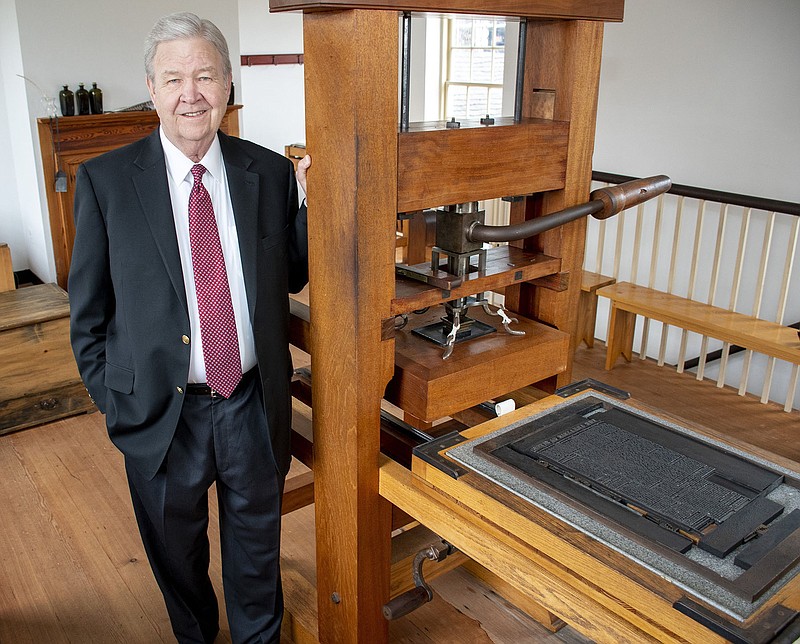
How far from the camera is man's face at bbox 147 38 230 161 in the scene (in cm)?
166

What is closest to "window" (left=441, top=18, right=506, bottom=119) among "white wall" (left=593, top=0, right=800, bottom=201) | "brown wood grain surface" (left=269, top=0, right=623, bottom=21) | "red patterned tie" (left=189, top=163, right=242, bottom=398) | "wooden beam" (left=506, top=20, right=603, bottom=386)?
"white wall" (left=593, top=0, right=800, bottom=201)

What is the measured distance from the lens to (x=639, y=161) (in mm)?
6008

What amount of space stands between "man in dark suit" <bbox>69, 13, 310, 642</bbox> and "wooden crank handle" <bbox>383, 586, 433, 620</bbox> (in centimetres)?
41

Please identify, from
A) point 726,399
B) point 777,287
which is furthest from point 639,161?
point 726,399

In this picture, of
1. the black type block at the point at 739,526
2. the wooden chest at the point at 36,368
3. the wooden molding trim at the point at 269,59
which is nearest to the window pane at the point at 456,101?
the wooden molding trim at the point at 269,59

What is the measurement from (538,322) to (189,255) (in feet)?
3.13

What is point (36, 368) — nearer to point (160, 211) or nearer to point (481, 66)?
point (160, 211)

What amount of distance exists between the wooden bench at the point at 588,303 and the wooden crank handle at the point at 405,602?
2996 millimetres

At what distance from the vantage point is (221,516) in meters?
2.13

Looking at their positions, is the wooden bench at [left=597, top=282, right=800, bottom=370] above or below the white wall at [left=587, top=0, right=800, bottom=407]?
below

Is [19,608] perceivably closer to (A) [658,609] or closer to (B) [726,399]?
(A) [658,609]

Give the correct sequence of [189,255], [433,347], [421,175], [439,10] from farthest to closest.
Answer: [433,347] < [189,255] < [421,175] < [439,10]

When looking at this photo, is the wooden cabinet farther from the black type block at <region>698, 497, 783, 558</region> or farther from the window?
the black type block at <region>698, 497, 783, 558</region>

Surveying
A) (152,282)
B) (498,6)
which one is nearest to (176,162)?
(152,282)
